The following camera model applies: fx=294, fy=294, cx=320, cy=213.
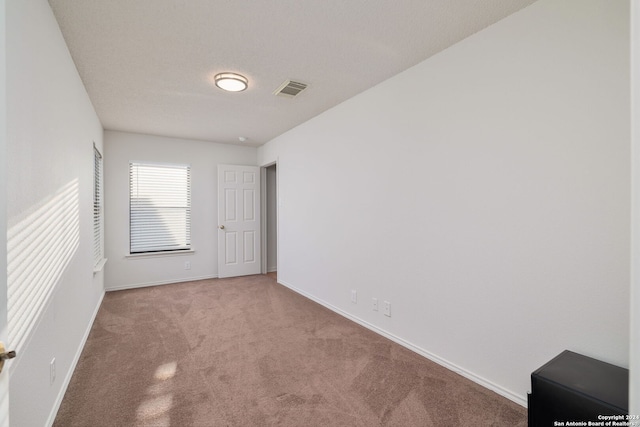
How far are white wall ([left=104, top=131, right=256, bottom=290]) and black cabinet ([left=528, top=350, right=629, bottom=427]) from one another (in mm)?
5046

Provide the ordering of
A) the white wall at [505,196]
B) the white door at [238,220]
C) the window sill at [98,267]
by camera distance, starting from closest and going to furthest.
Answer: the white wall at [505,196] → the window sill at [98,267] → the white door at [238,220]

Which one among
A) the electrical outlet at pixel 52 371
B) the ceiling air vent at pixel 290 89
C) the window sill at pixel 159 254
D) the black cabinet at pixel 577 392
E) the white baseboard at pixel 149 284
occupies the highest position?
the ceiling air vent at pixel 290 89

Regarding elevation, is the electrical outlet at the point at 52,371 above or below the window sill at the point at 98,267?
below

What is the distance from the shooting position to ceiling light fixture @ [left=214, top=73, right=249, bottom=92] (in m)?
2.75

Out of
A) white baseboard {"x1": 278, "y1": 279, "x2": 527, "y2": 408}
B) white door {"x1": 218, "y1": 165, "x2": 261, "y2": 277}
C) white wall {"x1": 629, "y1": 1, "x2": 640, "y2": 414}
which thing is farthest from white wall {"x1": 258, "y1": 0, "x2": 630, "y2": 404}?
white door {"x1": 218, "y1": 165, "x2": 261, "y2": 277}

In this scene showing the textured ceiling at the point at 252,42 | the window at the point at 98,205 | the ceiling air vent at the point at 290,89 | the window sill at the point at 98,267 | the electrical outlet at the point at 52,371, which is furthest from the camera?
the window at the point at 98,205

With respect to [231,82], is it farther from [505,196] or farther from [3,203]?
[505,196]

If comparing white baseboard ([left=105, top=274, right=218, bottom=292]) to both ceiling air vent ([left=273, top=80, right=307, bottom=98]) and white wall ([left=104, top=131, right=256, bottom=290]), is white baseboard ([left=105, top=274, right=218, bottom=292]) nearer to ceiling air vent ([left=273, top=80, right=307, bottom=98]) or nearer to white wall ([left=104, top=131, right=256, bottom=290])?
white wall ([left=104, top=131, right=256, bottom=290])

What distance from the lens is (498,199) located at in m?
2.03

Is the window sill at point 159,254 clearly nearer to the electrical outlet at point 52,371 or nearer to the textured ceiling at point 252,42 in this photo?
the textured ceiling at point 252,42

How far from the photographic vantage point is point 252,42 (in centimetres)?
225

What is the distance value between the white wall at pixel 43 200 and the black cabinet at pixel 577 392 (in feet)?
7.73

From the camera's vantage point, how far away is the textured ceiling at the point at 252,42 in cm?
189

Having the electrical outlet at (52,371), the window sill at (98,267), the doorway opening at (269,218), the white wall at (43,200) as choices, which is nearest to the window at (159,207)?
the window sill at (98,267)
